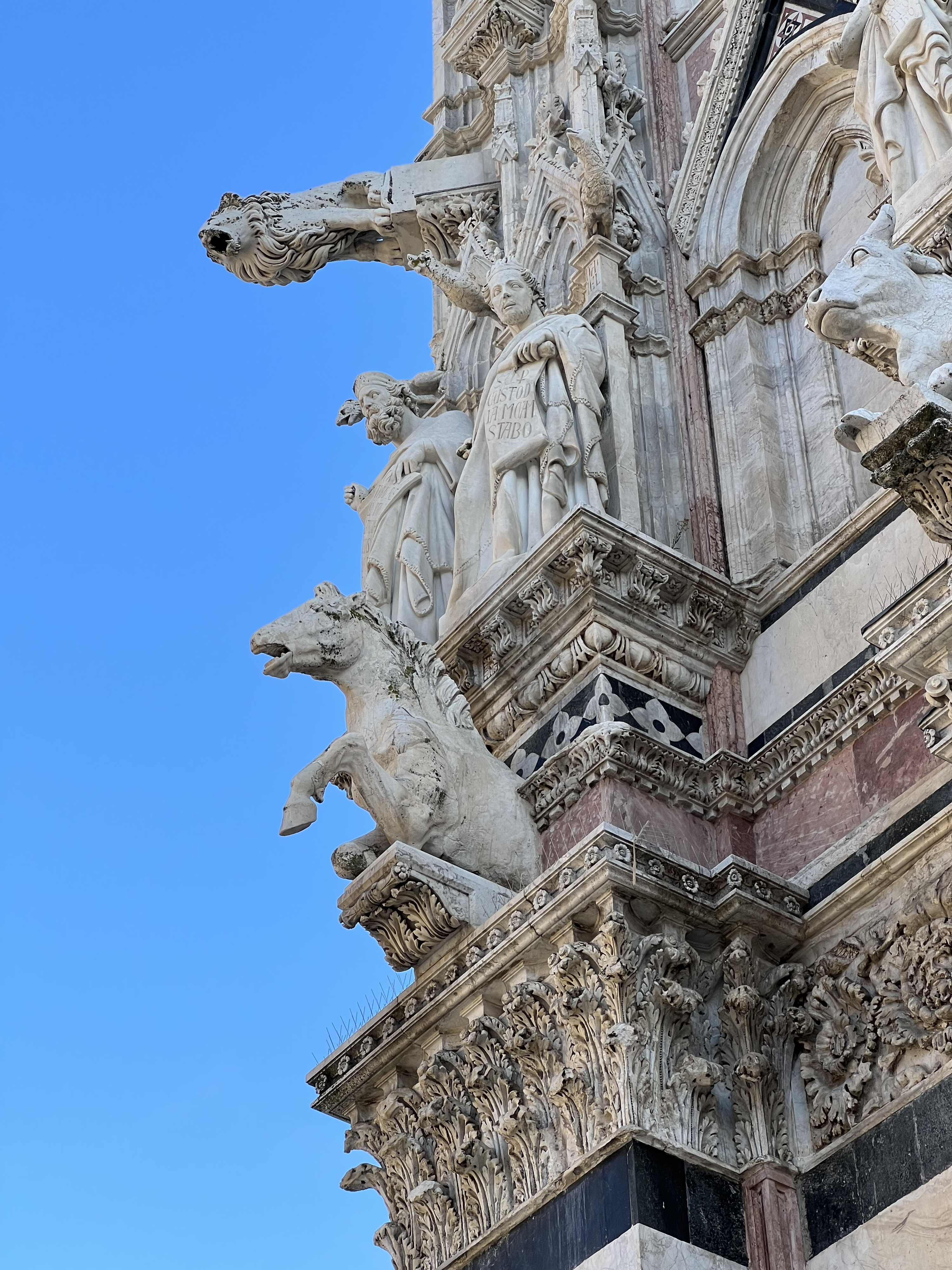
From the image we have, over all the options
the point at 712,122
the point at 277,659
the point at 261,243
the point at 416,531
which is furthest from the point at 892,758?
the point at 261,243

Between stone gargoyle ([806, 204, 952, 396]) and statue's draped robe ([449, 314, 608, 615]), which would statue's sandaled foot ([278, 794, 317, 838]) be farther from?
stone gargoyle ([806, 204, 952, 396])

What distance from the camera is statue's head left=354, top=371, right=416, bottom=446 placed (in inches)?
514

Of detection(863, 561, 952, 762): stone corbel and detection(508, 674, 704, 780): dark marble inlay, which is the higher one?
detection(508, 674, 704, 780): dark marble inlay

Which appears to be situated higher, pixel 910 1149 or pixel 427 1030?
pixel 427 1030

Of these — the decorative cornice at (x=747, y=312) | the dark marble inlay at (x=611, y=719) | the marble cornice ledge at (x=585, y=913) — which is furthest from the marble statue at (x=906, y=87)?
the marble cornice ledge at (x=585, y=913)

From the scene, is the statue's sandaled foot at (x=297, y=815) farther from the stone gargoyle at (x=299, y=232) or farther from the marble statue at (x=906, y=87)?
the stone gargoyle at (x=299, y=232)

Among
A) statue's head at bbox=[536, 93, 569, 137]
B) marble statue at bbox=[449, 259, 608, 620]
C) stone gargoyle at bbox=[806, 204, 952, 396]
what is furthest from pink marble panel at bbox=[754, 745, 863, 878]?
statue's head at bbox=[536, 93, 569, 137]

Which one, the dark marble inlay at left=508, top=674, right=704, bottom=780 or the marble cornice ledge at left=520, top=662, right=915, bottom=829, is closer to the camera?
the marble cornice ledge at left=520, top=662, right=915, bottom=829

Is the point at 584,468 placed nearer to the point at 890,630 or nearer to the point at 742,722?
the point at 742,722

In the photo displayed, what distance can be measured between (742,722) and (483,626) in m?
1.38

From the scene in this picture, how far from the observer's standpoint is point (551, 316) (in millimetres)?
11742

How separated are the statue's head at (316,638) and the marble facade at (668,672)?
17 mm

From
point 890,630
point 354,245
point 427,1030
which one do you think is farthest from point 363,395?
point 890,630

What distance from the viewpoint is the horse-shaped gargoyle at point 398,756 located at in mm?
9789
